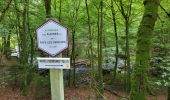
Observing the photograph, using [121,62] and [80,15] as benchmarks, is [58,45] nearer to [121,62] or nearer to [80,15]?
[80,15]

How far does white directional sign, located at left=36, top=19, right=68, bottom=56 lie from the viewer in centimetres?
421

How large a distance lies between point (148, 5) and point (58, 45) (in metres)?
3.23

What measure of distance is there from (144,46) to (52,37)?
10.4ft

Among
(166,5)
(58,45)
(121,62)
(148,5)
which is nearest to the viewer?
(58,45)

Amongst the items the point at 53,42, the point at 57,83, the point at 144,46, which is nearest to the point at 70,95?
the point at 144,46

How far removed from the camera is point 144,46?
6723mm

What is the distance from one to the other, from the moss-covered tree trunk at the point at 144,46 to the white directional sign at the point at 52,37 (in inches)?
118

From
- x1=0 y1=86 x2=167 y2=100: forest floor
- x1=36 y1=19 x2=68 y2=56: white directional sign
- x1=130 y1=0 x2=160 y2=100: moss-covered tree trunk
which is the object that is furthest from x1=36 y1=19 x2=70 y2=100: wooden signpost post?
x1=0 y1=86 x2=167 y2=100: forest floor

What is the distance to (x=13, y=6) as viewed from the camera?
15102 millimetres

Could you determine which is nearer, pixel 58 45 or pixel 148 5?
pixel 58 45

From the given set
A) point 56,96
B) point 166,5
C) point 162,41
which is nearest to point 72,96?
point 162,41

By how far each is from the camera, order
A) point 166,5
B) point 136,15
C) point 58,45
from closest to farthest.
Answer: point 58,45
point 166,5
point 136,15

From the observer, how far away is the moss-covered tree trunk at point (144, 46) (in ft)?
21.7

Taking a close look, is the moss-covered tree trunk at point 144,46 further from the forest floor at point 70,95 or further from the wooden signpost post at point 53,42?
the forest floor at point 70,95
